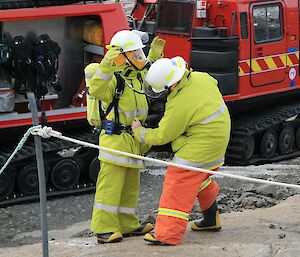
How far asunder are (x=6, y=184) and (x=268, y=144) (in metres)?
4.51

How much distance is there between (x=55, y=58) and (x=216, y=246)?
3.57 meters

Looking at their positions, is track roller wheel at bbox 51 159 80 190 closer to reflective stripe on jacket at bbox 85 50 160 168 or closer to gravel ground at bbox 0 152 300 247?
gravel ground at bbox 0 152 300 247

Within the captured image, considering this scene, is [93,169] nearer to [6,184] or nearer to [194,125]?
[6,184]

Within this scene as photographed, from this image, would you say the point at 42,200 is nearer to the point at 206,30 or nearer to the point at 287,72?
the point at 206,30

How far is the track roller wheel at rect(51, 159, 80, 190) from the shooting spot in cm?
959

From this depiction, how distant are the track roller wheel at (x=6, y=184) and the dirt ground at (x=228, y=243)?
59.1 inches

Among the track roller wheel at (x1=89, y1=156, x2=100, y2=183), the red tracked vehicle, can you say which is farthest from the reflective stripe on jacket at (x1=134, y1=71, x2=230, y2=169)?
the red tracked vehicle

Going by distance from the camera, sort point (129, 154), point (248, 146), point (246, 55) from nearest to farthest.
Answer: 1. point (129, 154)
2. point (246, 55)
3. point (248, 146)

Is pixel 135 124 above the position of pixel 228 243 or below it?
above

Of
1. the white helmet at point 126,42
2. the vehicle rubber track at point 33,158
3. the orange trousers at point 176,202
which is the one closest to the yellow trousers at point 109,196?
the orange trousers at point 176,202

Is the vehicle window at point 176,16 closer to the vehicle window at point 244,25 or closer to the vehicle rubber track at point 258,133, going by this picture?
the vehicle window at point 244,25

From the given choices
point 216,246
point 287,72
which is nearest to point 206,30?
point 287,72

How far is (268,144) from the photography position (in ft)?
39.5

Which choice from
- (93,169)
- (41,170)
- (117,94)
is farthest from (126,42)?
(93,169)
